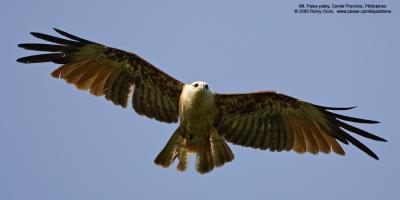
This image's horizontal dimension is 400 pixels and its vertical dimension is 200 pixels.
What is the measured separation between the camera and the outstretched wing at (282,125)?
14.3 meters

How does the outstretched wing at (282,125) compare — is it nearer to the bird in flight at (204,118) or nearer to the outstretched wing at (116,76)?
the bird in flight at (204,118)

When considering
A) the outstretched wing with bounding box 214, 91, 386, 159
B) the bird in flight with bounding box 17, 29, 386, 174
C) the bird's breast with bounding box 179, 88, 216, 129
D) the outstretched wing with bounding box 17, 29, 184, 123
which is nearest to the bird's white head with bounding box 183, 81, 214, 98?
the bird's breast with bounding box 179, 88, 216, 129

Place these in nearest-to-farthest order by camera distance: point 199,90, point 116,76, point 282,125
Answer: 1. point 199,90
2. point 116,76
3. point 282,125

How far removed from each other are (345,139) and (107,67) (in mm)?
4419

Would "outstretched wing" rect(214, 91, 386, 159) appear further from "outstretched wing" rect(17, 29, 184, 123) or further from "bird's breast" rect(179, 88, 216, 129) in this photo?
"outstretched wing" rect(17, 29, 184, 123)

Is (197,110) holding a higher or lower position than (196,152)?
higher

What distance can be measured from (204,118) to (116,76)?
6.00 ft

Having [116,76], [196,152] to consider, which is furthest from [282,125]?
[116,76]

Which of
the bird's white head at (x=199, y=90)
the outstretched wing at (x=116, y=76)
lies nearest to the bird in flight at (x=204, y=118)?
the outstretched wing at (x=116, y=76)

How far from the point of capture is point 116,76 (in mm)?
14367

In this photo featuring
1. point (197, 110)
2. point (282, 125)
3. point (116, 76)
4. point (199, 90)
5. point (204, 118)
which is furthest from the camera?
point (282, 125)

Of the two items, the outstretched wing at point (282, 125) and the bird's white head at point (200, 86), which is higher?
the bird's white head at point (200, 86)

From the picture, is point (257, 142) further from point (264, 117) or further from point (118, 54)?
point (118, 54)

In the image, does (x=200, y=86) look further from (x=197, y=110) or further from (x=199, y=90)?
(x=197, y=110)
